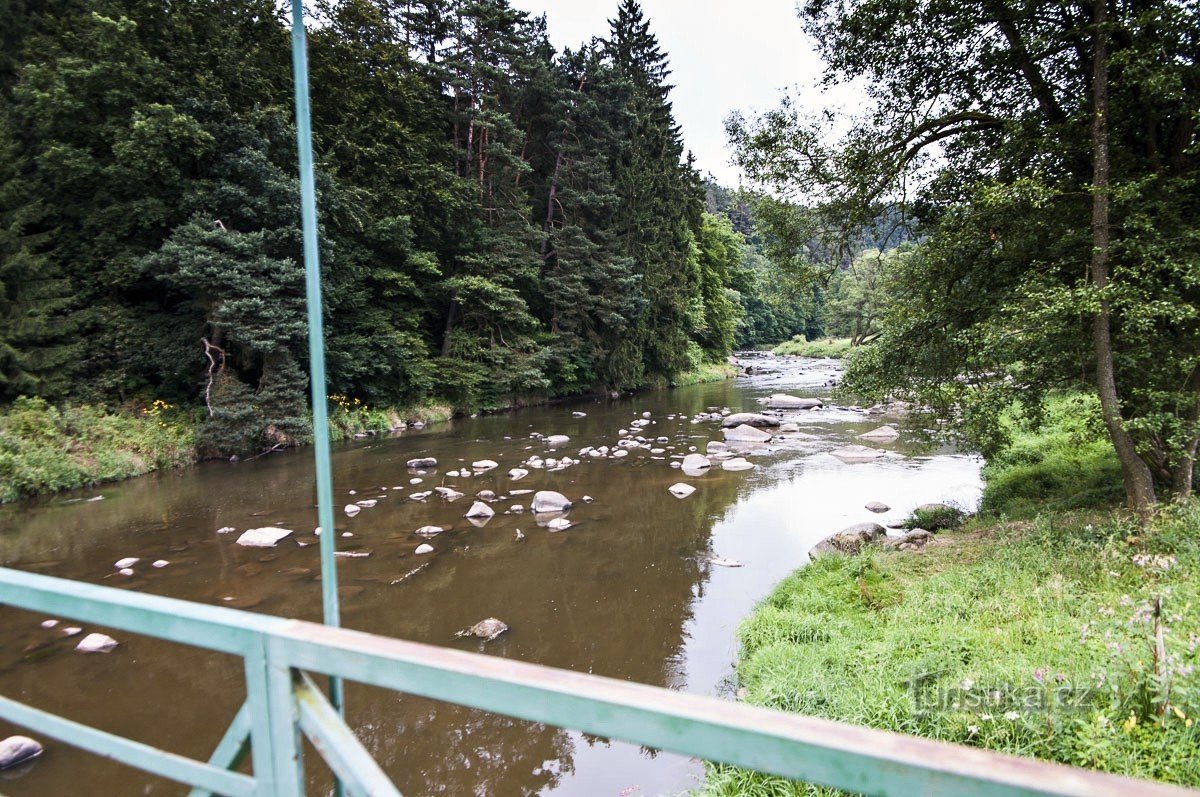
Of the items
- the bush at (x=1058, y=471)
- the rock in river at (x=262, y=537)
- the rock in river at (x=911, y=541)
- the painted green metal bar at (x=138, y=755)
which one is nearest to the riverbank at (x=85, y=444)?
the rock in river at (x=262, y=537)

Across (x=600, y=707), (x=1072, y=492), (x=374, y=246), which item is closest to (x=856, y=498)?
(x=1072, y=492)

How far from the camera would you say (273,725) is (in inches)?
56.0

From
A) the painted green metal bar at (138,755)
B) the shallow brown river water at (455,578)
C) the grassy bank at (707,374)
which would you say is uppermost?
the painted green metal bar at (138,755)

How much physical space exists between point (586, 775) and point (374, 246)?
19826 millimetres

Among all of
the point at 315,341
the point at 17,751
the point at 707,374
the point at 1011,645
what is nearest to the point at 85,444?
the point at 17,751

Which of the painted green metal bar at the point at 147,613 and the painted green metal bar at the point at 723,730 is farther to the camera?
the painted green metal bar at the point at 147,613

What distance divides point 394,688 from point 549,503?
9.72m

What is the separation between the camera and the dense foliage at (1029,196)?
5.98 metres

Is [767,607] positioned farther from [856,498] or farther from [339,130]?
[339,130]

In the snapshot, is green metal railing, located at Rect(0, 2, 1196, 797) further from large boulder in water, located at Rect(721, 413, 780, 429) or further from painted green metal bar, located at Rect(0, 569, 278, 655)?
large boulder in water, located at Rect(721, 413, 780, 429)

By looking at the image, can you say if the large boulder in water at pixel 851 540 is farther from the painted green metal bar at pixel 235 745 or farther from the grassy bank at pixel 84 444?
the grassy bank at pixel 84 444

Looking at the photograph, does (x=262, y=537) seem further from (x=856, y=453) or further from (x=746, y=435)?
(x=856, y=453)

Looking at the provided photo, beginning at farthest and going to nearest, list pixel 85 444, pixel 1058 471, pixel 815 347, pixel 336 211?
pixel 815 347, pixel 336 211, pixel 85 444, pixel 1058 471

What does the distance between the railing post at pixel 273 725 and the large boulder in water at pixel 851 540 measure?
738cm
